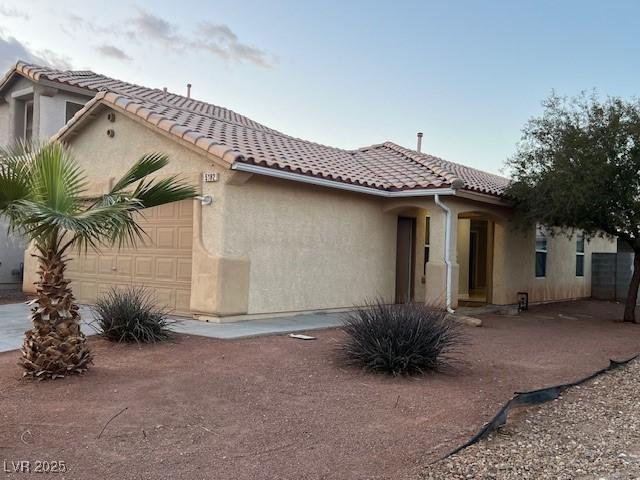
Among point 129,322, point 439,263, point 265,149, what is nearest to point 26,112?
point 265,149

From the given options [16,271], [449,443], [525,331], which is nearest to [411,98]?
[525,331]

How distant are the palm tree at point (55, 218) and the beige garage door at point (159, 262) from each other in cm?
462

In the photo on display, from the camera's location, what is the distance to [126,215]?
6.43 m

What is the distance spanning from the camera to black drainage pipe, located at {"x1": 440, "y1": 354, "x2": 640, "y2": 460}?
5.25 metres

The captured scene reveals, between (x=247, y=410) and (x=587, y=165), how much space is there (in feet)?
32.0

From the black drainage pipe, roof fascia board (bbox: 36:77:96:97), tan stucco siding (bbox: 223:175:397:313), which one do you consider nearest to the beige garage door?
tan stucco siding (bbox: 223:175:397:313)

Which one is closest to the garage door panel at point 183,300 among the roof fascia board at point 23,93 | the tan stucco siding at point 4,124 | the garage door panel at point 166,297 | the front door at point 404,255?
the garage door panel at point 166,297

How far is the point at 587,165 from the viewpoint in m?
12.6

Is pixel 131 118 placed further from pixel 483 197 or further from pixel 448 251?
pixel 483 197

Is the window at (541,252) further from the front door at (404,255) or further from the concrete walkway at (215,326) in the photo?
the concrete walkway at (215,326)

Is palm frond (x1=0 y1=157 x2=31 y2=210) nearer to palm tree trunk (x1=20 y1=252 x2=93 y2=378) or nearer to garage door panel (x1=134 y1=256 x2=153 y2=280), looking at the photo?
palm tree trunk (x1=20 y1=252 x2=93 y2=378)

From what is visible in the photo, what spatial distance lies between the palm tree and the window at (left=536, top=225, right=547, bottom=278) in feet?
47.3

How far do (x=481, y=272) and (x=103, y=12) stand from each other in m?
13.7

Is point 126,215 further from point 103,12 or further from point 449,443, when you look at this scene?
point 103,12
